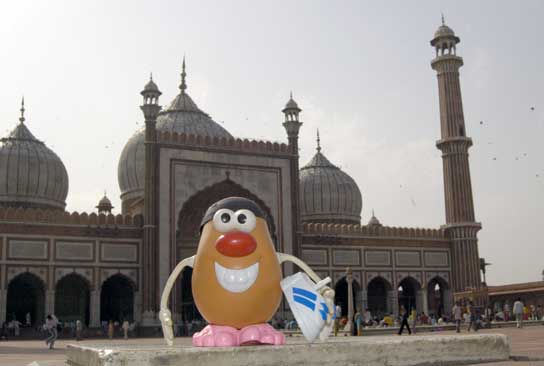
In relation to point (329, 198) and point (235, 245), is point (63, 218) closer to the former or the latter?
point (329, 198)

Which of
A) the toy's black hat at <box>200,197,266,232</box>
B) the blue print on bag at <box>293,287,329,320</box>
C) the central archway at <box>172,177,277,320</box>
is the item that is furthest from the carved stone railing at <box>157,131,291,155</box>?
the blue print on bag at <box>293,287,329,320</box>

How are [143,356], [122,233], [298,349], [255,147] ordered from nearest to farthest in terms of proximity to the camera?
[143,356]
[298,349]
[122,233]
[255,147]

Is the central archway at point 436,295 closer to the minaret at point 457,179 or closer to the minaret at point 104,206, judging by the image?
the minaret at point 457,179

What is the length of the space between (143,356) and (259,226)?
2.25 meters

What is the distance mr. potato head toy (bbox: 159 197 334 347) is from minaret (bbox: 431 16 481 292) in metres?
24.9

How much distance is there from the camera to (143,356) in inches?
230

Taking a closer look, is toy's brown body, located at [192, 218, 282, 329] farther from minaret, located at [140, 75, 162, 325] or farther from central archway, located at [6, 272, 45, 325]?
central archway, located at [6, 272, 45, 325]

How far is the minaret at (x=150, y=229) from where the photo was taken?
81.0 ft

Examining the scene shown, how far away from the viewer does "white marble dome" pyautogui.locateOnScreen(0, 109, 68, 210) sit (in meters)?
30.1

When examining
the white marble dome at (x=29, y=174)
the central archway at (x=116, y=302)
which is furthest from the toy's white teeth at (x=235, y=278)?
the white marble dome at (x=29, y=174)

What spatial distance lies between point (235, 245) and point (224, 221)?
1.11 ft

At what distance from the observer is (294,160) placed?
28703 mm

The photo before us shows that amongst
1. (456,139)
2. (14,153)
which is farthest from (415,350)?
(14,153)

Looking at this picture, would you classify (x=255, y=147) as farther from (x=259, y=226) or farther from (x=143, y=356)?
(x=143, y=356)
